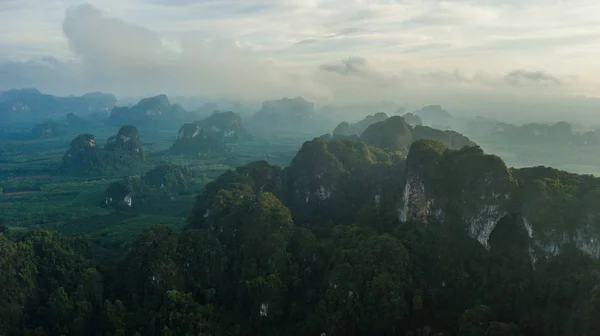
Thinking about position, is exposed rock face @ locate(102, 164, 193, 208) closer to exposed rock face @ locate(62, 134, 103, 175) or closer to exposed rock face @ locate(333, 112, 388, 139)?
exposed rock face @ locate(62, 134, 103, 175)

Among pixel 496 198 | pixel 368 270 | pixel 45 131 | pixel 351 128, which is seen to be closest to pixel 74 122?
pixel 45 131

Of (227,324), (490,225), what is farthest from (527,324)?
(227,324)

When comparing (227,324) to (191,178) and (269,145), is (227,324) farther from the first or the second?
(269,145)

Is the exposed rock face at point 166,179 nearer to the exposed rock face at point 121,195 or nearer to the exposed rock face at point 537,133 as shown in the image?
the exposed rock face at point 121,195

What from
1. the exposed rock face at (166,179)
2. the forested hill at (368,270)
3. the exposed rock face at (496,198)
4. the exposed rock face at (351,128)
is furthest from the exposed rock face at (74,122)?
the exposed rock face at (496,198)

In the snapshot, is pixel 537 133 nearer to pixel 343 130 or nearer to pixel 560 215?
pixel 343 130

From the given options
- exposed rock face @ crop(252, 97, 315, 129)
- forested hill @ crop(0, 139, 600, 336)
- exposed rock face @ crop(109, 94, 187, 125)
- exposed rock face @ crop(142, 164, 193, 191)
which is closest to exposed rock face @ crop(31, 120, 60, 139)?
exposed rock face @ crop(109, 94, 187, 125)
